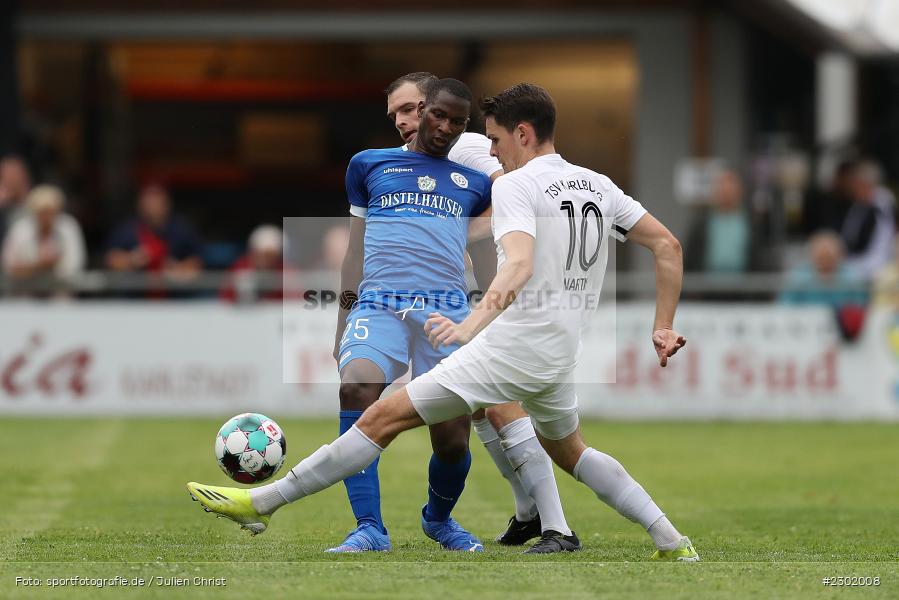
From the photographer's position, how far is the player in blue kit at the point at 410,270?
23.7 feet

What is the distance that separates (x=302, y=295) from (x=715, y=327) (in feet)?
14.2

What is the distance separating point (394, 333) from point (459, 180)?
821 mm

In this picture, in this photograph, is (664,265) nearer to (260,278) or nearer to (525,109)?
(525,109)

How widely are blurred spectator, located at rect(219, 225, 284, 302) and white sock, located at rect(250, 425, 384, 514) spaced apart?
952cm

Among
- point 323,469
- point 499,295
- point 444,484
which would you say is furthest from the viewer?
point 444,484

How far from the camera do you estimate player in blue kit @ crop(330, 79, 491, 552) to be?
7238 mm

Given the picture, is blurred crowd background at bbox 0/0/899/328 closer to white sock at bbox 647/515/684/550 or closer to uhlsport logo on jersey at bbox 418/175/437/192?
uhlsport logo on jersey at bbox 418/175/437/192

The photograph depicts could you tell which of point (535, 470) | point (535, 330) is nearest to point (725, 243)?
point (535, 470)

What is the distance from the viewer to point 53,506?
368 inches

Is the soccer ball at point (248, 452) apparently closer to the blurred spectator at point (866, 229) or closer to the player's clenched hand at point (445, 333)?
the player's clenched hand at point (445, 333)

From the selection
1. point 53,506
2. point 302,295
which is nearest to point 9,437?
point 302,295

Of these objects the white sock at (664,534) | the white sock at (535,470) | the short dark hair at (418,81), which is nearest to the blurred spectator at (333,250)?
the short dark hair at (418,81)

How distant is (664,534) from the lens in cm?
688

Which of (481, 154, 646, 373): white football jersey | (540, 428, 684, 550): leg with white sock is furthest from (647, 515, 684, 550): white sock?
(481, 154, 646, 373): white football jersey
